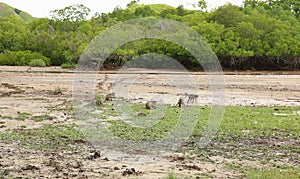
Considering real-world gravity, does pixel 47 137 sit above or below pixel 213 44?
below

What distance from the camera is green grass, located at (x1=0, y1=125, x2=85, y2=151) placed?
977 centimetres

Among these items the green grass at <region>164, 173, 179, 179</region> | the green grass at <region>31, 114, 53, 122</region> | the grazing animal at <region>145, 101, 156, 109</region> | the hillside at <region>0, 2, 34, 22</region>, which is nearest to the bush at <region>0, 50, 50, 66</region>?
the grazing animal at <region>145, 101, 156, 109</region>

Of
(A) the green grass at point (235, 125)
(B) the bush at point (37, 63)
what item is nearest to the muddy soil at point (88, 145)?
(A) the green grass at point (235, 125)

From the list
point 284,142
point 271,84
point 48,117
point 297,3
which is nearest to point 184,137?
point 284,142

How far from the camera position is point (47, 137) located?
421 inches

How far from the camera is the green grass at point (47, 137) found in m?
9.77

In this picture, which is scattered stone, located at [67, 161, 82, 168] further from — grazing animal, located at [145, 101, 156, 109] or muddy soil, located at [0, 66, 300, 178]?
grazing animal, located at [145, 101, 156, 109]

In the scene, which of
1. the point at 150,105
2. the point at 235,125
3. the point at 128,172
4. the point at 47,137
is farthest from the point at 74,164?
the point at 150,105

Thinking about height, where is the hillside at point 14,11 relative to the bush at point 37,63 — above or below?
above

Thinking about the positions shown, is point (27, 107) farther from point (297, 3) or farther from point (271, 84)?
point (297, 3)

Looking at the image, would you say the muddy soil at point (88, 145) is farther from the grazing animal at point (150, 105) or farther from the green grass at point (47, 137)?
the grazing animal at point (150, 105)

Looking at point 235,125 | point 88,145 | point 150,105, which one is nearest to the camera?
point 88,145

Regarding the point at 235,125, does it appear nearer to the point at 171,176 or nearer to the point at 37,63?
the point at 171,176

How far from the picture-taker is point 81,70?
39.7 meters
